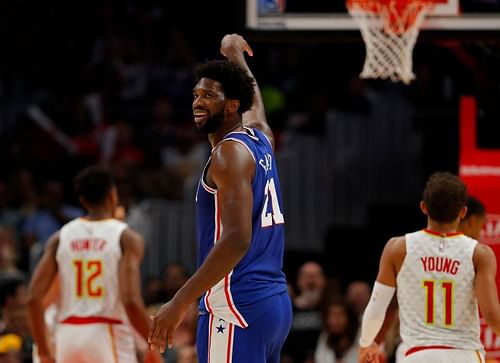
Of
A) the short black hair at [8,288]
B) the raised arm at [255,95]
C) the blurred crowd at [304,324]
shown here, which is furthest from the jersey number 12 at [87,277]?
the short black hair at [8,288]

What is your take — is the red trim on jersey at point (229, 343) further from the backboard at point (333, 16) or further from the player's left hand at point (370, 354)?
the backboard at point (333, 16)

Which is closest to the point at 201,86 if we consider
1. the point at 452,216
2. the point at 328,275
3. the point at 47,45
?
the point at 452,216

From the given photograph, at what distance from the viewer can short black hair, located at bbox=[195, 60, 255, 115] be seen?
574 cm

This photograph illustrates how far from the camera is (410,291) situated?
636 cm

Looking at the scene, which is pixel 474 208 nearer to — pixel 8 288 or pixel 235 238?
pixel 235 238

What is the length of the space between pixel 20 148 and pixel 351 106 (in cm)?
432

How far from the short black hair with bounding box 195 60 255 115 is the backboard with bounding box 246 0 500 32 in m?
2.27

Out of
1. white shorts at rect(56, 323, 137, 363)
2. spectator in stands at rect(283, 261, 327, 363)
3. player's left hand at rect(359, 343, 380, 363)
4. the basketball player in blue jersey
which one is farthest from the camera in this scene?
spectator in stands at rect(283, 261, 327, 363)

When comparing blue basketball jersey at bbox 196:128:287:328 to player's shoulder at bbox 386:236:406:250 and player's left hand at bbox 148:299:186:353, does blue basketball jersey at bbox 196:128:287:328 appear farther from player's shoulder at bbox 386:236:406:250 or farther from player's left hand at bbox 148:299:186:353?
player's shoulder at bbox 386:236:406:250

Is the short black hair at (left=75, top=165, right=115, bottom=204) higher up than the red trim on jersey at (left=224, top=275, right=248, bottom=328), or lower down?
higher up

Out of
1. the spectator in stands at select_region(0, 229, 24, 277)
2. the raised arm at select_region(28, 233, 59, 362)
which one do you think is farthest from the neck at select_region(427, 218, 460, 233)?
the spectator in stands at select_region(0, 229, 24, 277)

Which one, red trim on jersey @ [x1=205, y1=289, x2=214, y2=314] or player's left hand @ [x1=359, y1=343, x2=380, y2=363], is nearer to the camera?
red trim on jersey @ [x1=205, y1=289, x2=214, y2=314]

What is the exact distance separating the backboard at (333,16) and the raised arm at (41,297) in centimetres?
203

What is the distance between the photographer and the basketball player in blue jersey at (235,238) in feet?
17.2
